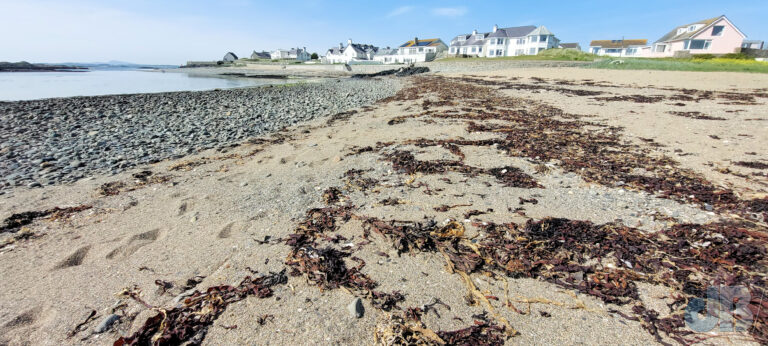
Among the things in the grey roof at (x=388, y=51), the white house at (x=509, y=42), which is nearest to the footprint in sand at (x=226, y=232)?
the white house at (x=509, y=42)

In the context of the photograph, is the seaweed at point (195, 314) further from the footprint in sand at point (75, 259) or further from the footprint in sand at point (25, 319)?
the footprint in sand at point (75, 259)

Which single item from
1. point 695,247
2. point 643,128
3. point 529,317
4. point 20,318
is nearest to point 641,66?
point 643,128

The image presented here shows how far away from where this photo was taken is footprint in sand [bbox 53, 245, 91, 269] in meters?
2.95

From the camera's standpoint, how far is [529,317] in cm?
Result: 218

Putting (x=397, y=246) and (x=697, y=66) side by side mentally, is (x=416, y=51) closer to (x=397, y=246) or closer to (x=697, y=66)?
(x=697, y=66)

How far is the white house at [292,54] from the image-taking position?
110 metres

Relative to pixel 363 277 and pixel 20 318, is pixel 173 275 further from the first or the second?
pixel 363 277

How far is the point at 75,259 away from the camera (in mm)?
3041

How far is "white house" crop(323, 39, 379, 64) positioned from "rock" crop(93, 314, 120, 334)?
94.1 metres

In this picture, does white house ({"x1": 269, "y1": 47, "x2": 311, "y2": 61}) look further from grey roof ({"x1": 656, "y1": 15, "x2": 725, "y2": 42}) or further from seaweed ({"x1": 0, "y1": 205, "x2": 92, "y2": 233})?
seaweed ({"x1": 0, "y1": 205, "x2": 92, "y2": 233})

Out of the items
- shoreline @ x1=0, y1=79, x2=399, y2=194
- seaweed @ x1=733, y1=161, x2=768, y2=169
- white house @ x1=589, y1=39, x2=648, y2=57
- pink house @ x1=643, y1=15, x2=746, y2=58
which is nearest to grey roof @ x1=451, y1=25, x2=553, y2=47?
white house @ x1=589, y1=39, x2=648, y2=57

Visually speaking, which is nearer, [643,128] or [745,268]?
[745,268]

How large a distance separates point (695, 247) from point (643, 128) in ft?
18.8

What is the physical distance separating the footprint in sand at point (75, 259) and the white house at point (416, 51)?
7592 cm
